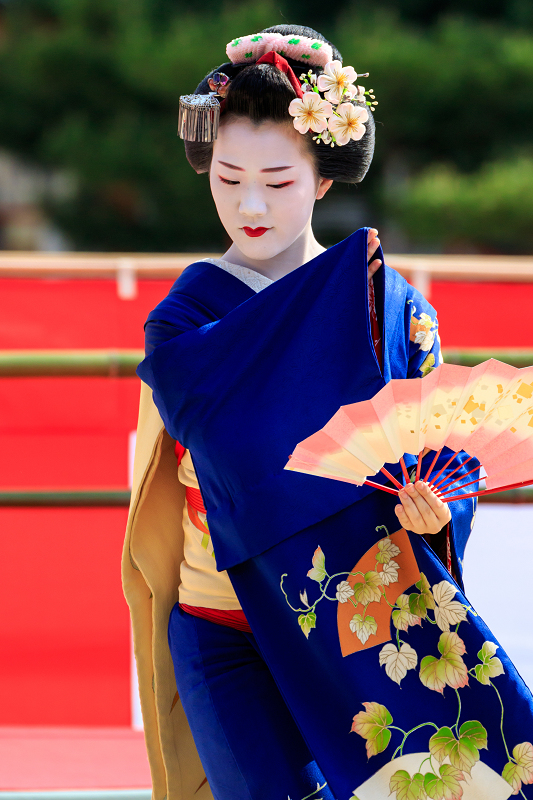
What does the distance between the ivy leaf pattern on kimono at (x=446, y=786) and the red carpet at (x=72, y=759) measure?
2.60 feet

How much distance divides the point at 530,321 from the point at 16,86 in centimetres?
976

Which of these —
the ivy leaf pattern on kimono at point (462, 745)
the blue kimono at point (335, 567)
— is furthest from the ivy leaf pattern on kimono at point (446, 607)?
the ivy leaf pattern on kimono at point (462, 745)

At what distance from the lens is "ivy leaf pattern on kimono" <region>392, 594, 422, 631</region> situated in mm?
965

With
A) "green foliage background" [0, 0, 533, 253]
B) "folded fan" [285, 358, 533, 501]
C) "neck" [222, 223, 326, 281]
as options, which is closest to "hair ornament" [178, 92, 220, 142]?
"neck" [222, 223, 326, 281]

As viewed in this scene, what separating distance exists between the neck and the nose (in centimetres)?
7

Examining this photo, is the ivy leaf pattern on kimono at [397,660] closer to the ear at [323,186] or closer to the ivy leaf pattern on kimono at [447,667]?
the ivy leaf pattern on kimono at [447,667]

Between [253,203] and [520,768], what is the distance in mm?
726

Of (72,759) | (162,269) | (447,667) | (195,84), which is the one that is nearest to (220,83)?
(447,667)

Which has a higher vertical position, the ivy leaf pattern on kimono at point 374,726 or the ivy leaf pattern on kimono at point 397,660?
the ivy leaf pattern on kimono at point 397,660

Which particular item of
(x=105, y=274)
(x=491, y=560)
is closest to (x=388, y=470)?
(x=491, y=560)

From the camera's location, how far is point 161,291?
427 centimetres

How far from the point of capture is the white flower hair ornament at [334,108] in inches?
43.2

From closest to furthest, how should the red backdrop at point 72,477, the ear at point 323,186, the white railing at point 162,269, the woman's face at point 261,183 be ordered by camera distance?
the woman's face at point 261,183 < the ear at point 323,186 < the red backdrop at point 72,477 < the white railing at point 162,269

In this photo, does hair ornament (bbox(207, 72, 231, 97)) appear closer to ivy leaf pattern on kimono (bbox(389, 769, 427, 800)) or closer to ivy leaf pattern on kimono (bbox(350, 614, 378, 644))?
ivy leaf pattern on kimono (bbox(350, 614, 378, 644))
